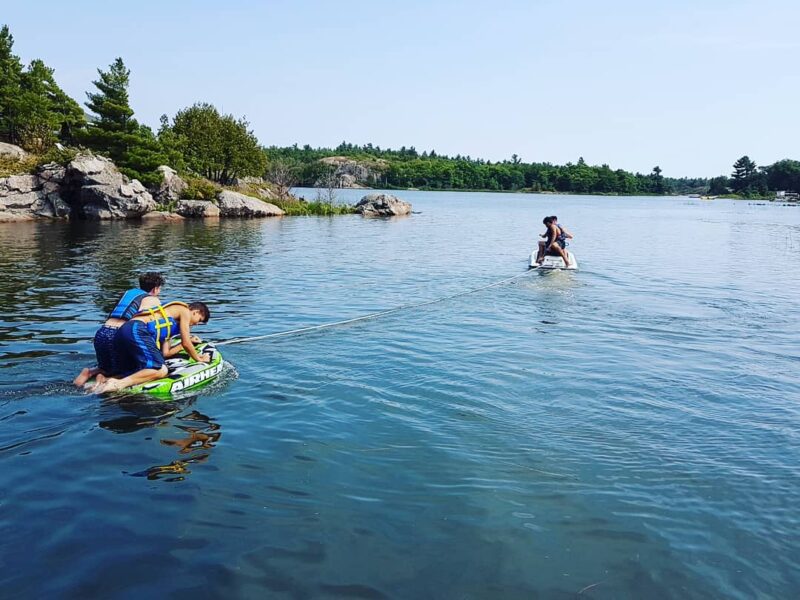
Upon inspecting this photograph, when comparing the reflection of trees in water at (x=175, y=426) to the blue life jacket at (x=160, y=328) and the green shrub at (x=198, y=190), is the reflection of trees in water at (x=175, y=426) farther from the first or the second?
the green shrub at (x=198, y=190)

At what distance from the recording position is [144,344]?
9.87 m

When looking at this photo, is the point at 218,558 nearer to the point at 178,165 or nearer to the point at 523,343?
the point at 523,343

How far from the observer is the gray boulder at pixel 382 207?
6650 cm

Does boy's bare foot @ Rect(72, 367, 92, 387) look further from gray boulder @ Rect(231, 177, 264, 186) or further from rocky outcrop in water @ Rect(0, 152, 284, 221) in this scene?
gray boulder @ Rect(231, 177, 264, 186)

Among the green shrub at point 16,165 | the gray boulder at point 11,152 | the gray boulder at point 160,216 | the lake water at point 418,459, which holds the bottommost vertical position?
the lake water at point 418,459

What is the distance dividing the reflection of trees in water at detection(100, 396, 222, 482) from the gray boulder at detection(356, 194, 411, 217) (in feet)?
186

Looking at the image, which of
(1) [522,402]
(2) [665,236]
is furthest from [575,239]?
(1) [522,402]

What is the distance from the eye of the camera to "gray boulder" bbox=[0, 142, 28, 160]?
156 ft

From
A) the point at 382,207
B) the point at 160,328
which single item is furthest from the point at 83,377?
the point at 382,207

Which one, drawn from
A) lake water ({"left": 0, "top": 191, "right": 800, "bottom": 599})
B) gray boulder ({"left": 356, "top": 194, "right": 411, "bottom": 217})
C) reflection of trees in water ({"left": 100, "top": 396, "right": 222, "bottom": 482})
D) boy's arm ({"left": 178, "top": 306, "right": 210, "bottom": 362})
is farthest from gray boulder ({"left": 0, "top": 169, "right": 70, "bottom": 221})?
reflection of trees in water ({"left": 100, "top": 396, "right": 222, "bottom": 482})

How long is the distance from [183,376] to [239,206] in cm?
4752

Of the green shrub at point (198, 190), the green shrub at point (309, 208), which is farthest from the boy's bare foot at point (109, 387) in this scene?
the green shrub at point (309, 208)

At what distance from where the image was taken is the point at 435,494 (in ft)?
23.1

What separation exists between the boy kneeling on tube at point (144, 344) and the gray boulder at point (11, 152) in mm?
45997
